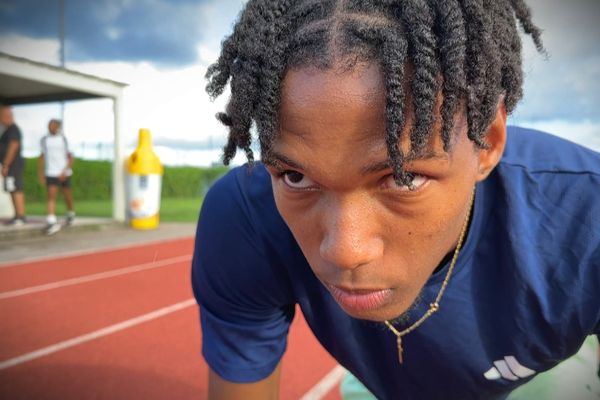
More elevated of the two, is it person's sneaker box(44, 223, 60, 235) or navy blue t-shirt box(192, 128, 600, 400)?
navy blue t-shirt box(192, 128, 600, 400)

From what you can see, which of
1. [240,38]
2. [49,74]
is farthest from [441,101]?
[49,74]

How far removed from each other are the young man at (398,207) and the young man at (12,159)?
8515mm

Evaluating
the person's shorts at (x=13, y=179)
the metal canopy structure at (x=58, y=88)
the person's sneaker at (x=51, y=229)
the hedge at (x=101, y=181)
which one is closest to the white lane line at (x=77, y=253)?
the person's sneaker at (x=51, y=229)

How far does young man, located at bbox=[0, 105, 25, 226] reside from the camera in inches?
347

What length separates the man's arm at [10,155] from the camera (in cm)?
876

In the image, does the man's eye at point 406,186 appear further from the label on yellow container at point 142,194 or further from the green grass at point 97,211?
the green grass at point 97,211

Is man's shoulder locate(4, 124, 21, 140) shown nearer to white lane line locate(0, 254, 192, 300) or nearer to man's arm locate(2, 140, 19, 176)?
man's arm locate(2, 140, 19, 176)

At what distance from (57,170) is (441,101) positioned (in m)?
9.45

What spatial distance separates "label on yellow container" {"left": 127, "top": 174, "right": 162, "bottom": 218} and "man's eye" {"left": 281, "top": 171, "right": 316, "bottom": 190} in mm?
9674

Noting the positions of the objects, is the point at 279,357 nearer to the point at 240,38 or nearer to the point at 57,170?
the point at 240,38

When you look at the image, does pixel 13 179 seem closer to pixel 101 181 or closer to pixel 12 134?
pixel 12 134

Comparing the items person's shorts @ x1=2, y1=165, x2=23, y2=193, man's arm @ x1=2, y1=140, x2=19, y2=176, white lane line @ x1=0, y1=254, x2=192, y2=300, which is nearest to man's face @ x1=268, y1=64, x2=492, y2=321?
white lane line @ x1=0, y1=254, x2=192, y2=300

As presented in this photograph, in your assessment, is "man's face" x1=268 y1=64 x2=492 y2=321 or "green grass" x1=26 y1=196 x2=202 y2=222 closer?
"man's face" x1=268 y1=64 x2=492 y2=321

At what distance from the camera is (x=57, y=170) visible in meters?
9.26
